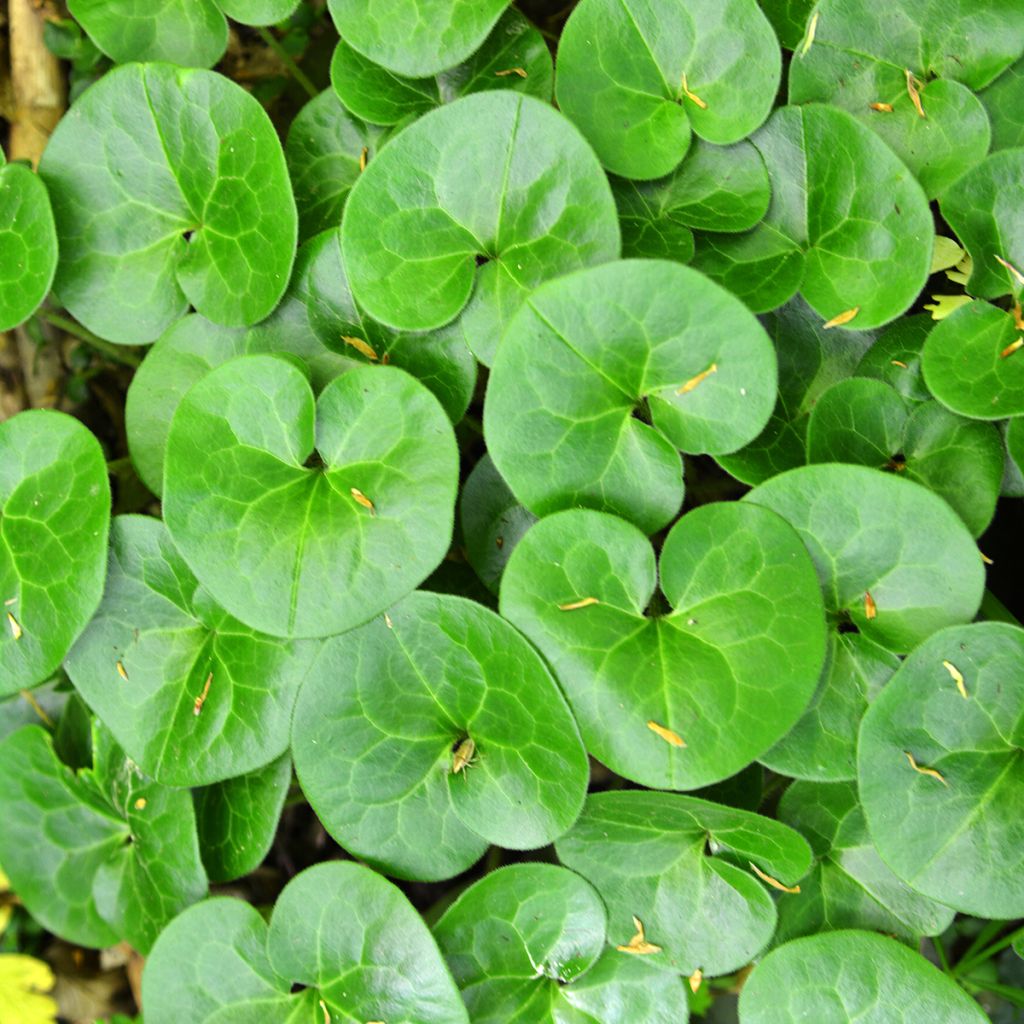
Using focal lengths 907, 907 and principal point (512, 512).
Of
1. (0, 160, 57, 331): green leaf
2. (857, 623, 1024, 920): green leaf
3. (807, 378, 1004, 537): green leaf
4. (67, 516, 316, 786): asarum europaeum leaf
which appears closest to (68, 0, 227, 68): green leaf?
(0, 160, 57, 331): green leaf

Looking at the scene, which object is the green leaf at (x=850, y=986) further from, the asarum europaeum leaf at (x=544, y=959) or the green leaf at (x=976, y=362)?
the green leaf at (x=976, y=362)

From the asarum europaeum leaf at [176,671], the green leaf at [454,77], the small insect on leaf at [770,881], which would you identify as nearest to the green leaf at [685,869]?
the small insect on leaf at [770,881]

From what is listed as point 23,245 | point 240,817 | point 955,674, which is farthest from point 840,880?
point 23,245

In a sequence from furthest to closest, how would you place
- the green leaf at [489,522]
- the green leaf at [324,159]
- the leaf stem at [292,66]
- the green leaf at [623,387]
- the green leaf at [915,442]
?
1. the leaf stem at [292,66]
2. the green leaf at [324,159]
3. the green leaf at [489,522]
4. the green leaf at [915,442]
5. the green leaf at [623,387]

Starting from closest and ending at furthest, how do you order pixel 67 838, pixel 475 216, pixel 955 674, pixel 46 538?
1. pixel 955 674
2. pixel 475 216
3. pixel 46 538
4. pixel 67 838

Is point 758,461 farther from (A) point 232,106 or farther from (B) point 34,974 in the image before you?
(B) point 34,974

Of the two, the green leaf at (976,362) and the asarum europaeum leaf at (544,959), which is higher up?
the green leaf at (976,362)

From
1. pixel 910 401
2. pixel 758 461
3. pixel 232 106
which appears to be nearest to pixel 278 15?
pixel 232 106

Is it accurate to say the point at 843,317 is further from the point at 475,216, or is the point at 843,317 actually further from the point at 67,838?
the point at 67,838
